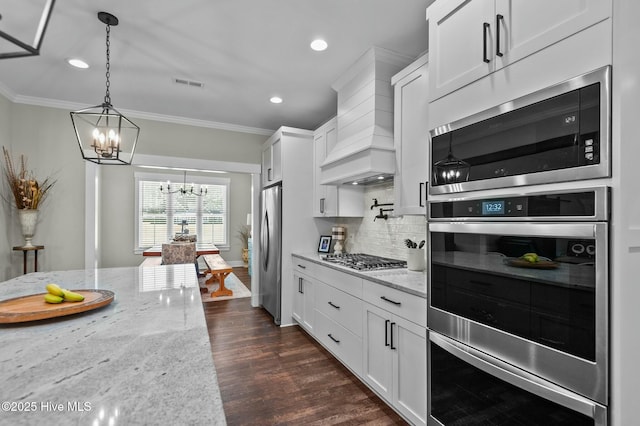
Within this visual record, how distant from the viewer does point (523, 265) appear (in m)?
1.19

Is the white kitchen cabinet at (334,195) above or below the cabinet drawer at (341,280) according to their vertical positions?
above

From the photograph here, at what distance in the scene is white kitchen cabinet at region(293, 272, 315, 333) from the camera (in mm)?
3414

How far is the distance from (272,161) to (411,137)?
92.7 inches

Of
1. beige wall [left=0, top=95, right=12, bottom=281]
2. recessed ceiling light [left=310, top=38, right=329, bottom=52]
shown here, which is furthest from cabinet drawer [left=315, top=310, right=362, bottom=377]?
beige wall [left=0, top=95, right=12, bottom=281]

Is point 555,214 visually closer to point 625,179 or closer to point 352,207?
point 625,179

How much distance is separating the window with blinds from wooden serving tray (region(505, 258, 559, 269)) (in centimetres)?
705

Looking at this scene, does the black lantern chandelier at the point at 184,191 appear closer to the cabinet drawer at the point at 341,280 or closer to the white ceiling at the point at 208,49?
the white ceiling at the point at 208,49

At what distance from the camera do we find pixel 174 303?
148 cm

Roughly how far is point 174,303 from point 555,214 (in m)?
1.62

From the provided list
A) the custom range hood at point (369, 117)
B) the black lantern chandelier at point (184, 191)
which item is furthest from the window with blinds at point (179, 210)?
the custom range hood at point (369, 117)

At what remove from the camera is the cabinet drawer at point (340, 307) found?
8.24 feet

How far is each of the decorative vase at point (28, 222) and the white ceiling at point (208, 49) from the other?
4.20 ft

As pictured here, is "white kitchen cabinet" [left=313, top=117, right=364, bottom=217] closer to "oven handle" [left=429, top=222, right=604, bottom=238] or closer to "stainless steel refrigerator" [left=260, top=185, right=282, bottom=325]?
"stainless steel refrigerator" [left=260, top=185, right=282, bottom=325]

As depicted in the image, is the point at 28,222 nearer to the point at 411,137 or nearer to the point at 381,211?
the point at 381,211
